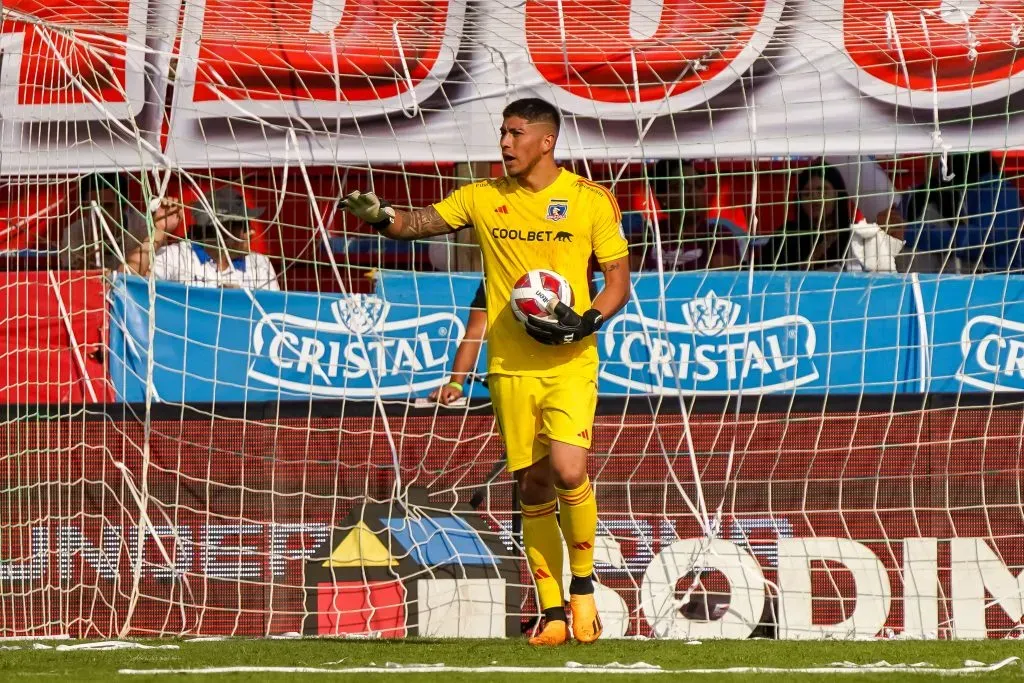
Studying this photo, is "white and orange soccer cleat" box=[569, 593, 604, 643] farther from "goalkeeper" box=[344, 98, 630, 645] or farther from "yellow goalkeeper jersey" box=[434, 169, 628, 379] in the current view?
"yellow goalkeeper jersey" box=[434, 169, 628, 379]

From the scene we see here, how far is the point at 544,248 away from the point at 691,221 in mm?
2678

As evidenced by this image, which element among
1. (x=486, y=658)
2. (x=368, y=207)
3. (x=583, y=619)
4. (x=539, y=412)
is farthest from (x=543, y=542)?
(x=368, y=207)

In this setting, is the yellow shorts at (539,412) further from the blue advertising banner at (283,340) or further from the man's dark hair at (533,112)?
the blue advertising banner at (283,340)

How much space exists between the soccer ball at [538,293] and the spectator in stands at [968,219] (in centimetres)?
317

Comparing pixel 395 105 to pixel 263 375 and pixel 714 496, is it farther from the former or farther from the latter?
pixel 714 496

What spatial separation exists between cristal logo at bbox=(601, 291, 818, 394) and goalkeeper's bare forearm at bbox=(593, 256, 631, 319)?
207cm

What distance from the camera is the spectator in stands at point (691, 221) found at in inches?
323

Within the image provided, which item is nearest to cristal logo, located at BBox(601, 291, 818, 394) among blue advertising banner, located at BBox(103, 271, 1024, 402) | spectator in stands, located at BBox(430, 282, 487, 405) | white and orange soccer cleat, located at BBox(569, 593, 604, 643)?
blue advertising banner, located at BBox(103, 271, 1024, 402)

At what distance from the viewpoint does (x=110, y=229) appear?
26.5ft

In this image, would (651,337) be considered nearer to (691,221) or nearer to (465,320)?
(691,221)

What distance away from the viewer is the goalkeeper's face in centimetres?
571

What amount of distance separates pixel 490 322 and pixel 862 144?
316 cm

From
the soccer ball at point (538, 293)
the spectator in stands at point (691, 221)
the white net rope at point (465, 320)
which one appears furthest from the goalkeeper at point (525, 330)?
the spectator in stands at point (691, 221)

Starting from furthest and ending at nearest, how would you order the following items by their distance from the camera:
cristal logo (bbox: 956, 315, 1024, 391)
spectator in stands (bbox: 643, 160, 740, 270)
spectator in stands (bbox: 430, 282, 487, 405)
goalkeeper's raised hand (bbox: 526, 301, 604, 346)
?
spectator in stands (bbox: 643, 160, 740, 270)
cristal logo (bbox: 956, 315, 1024, 391)
spectator in stands (bbox: 430, 282, 487, 405)
goalkeeper's raised hand (bbox: 526, 301, 604, 346)
